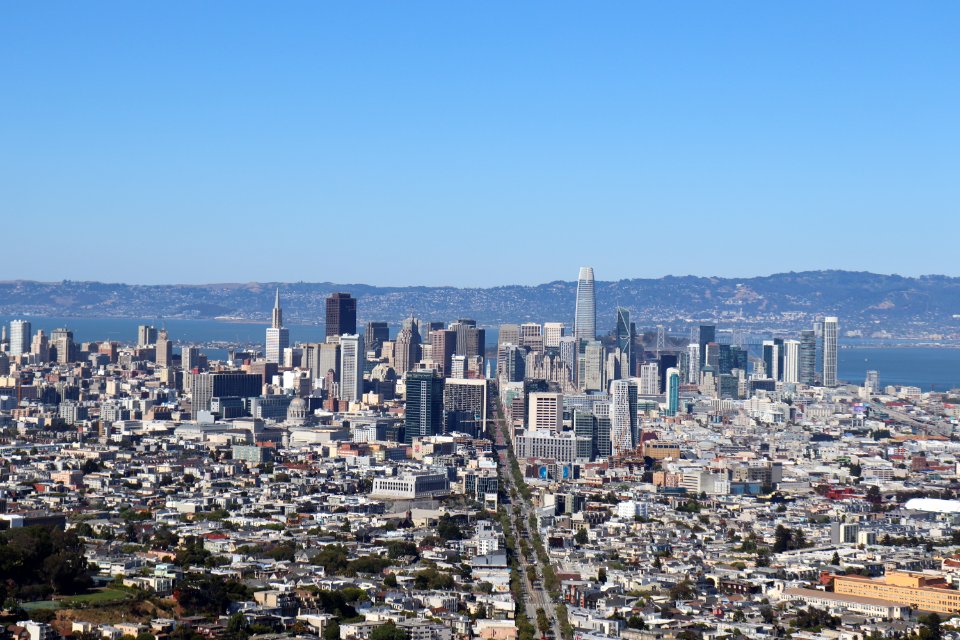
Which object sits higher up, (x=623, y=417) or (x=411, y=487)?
(x=623, y=417)

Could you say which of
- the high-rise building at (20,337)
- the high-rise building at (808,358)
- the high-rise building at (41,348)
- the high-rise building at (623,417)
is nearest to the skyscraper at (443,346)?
the high-rise building at (41,348)

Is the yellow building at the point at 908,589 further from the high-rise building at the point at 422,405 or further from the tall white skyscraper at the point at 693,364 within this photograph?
the tall white skyscraper at the point at 693,364

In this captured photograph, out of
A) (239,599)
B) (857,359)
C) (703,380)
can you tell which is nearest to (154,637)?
(239,599)

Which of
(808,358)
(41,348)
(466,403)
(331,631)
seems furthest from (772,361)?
(331,631)

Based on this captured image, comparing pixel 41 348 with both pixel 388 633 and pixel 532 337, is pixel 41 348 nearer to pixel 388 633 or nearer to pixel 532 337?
pixel 532 337

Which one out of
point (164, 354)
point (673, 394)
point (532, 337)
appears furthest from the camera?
point (532, 337)

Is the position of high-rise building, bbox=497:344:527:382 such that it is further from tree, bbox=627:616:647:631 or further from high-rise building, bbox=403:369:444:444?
tree, bbox=627:616:647:631

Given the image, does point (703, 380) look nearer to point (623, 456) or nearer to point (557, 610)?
point (623, 456)
